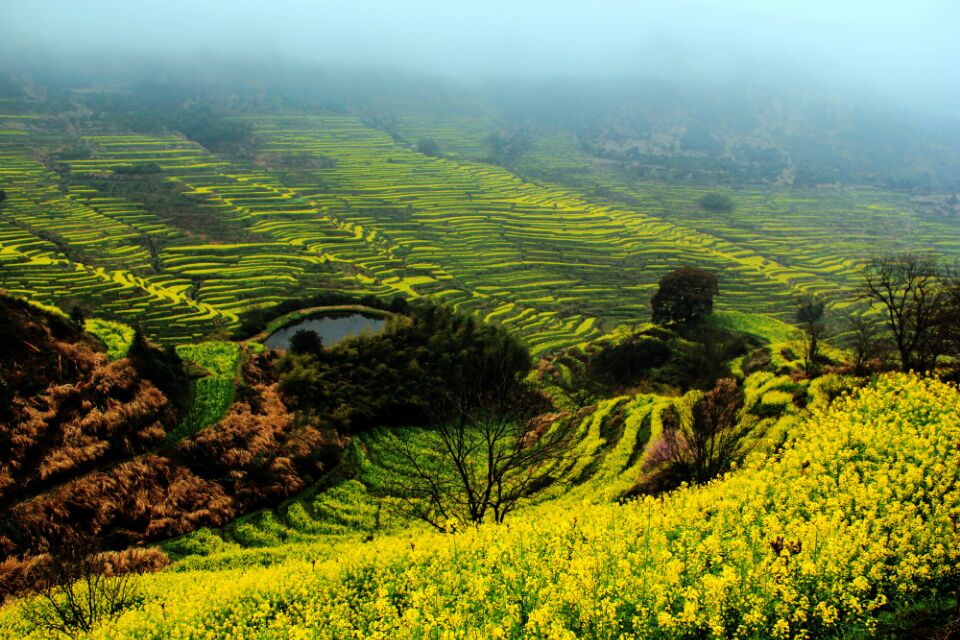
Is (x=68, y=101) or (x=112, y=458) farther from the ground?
(x=68, y=101)

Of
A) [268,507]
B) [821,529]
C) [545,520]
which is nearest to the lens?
[821,529]

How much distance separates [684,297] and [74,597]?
43.8 meters

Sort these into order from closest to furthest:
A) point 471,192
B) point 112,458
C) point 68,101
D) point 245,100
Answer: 1. point 112,458
2. point 471,192
3. point 68,101
4. point 245,100

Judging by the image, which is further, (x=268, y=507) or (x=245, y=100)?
(x=245, y=100)

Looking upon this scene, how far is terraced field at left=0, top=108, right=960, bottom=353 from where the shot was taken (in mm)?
56469

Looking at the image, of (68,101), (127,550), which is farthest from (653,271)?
(68,101)

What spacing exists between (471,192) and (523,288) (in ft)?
151

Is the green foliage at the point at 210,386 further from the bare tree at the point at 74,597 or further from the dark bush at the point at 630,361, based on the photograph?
the dark bush at the point at 630,361

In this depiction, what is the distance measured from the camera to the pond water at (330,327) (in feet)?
132

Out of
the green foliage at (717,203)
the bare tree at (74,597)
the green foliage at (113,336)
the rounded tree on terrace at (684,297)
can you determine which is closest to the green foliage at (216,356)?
the green foliage at (113,336)

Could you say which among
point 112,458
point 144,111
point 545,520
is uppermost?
point 144,111

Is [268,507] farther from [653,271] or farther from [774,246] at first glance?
[774,246]

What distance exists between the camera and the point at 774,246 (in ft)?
303

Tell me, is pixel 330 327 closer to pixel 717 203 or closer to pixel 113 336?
pixel 113 336
